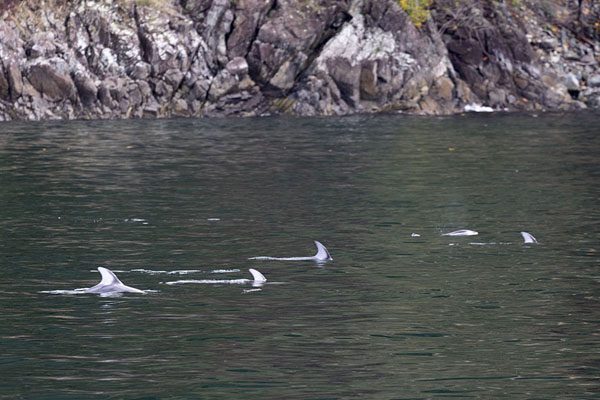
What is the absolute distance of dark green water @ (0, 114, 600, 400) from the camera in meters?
9.65

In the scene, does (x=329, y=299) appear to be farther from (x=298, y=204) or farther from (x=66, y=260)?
(x=298, y=204)

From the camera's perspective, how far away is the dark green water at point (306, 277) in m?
9.65

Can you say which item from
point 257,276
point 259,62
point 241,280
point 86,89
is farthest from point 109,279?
point 259,62

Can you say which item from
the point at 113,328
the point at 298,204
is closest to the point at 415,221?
the point at 298,204

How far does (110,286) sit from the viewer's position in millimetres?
12977

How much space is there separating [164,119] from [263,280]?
38759 millimetres

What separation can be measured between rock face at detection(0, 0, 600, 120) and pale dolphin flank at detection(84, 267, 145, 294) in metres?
40.0

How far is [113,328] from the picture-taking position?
11312 mm

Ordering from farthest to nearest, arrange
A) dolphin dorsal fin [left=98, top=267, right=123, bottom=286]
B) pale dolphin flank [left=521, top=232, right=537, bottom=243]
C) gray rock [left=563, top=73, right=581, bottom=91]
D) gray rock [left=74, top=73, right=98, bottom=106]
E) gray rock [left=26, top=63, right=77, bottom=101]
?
gray rock [left=563, top=73, right=581, bottom=91] < gray rock [left=74, top=73, right=98, bottom=106] < gray rock [left=26, top=63, right=77, bottom=101] < pale dolphin flank [left=521, top=232, right=537, bottom=243] < dolphin dorsal fin [left=98, top=267, right=123, bottom=286]

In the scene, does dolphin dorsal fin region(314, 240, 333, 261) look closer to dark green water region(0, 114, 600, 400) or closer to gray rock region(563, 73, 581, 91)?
dark green water region(0, 114, 600, 400)

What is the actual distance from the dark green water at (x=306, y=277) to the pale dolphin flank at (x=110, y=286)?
218 millimetres

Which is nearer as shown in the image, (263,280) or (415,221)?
(263,280)

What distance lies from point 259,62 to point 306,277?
42.8 metres

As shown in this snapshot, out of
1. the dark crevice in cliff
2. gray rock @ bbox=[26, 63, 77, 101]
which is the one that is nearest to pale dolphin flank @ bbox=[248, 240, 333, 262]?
gray rock @ bbox=[26, 63, 77, 101]
